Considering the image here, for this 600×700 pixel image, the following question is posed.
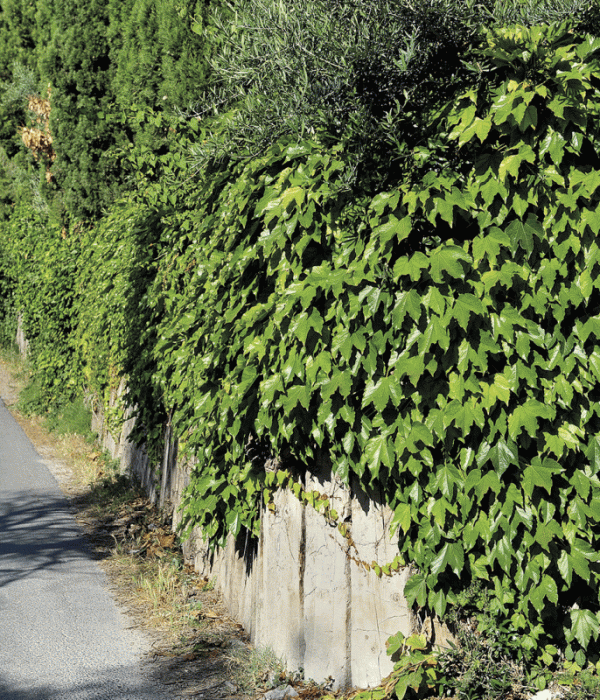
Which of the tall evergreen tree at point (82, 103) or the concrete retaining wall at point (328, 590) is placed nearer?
Result: the concrete retaining wall at point (328, 590)

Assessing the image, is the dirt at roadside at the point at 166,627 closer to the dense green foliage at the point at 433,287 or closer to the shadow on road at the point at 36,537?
the shadow on road at the point at 36,537

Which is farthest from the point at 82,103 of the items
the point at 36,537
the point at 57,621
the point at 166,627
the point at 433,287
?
the point at 433,287

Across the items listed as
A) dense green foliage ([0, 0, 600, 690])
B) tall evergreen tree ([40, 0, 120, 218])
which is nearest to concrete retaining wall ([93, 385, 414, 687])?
dense green foliage ([0, 0, 600, 690])

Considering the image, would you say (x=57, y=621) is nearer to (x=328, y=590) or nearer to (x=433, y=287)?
(x=328, y=590)

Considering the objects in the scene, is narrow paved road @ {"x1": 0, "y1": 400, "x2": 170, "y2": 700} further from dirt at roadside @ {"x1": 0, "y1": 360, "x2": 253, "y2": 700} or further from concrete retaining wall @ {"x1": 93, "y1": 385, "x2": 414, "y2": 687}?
concrete retaining wall @ {"x1": 93, "y1": 385, "x2": 414, "y2": 687}

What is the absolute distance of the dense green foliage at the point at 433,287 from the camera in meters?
2.78

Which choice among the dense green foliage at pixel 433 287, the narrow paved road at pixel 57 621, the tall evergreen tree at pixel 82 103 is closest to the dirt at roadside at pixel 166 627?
the narrow paved road at pixel 57 621

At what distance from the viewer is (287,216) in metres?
3.45

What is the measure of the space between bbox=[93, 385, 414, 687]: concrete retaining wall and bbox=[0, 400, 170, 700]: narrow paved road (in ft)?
2.42

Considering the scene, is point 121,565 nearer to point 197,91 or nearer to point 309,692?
point 309,692

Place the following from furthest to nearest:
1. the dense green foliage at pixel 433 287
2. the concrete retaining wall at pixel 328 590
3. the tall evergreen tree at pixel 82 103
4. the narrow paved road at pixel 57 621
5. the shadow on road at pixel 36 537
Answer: the tall evergreen tree at pixel 82 103 → the shadow on road at pixel 36 537 → the narrow paved road at pixel 57 621 → the concrete retaining wall at pixel 328 590 → the dense green foliage at pixel 433 287

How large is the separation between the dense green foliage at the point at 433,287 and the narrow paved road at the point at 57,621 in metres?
1.04

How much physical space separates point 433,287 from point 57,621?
341 centimetres

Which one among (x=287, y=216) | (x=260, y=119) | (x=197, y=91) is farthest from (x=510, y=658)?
(x=197, y=91)
